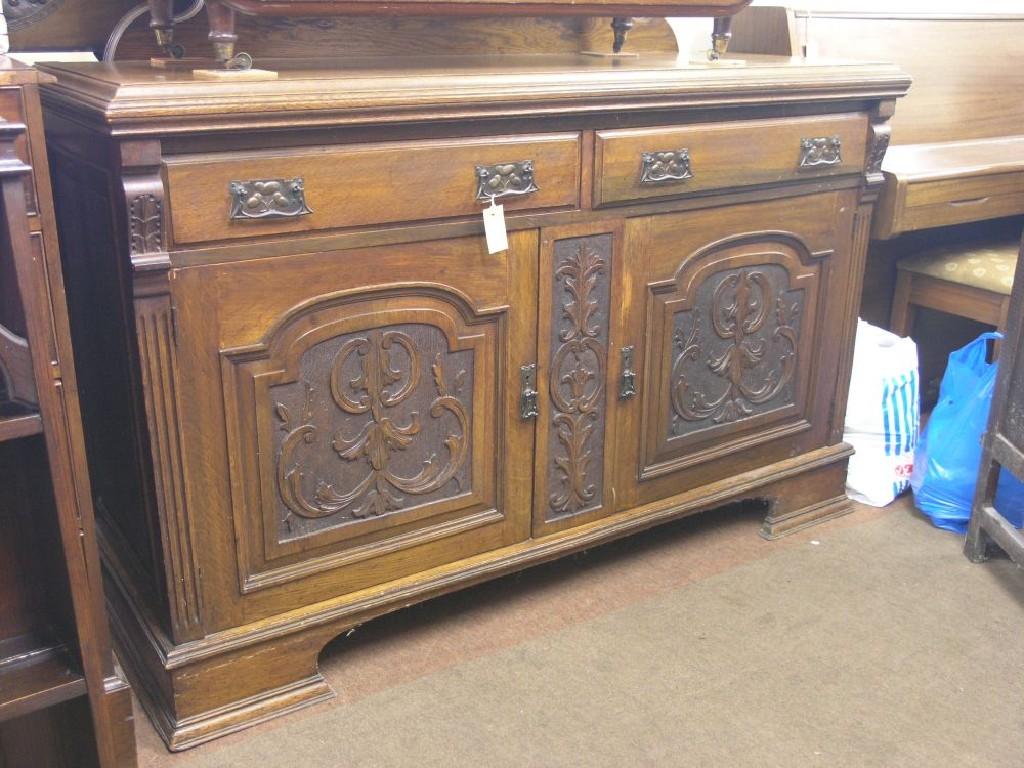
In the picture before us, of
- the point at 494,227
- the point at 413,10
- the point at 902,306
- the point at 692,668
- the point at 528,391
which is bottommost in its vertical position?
the point at 692,668

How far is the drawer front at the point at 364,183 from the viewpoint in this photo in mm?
1468

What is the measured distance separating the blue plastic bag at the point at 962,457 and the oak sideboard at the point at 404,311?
1.57ft

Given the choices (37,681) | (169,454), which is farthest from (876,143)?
(37,681)

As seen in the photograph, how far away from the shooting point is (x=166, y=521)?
1582 millimetres

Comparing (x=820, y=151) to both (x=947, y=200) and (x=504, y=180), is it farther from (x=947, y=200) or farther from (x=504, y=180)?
(x=504, y=180)

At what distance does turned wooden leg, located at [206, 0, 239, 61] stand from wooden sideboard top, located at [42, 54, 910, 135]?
91mm

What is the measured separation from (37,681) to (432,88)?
3.37 feet

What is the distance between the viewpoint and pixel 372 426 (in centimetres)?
173

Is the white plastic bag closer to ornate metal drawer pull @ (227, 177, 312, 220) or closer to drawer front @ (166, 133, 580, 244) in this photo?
drawer front @ (166, 133, 580, 244)

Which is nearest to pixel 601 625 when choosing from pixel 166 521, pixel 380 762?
pixel 380 762

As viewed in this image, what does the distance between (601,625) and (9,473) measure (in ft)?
3.55

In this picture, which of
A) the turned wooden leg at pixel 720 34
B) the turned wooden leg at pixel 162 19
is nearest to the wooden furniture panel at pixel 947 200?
the turned wooden leg at pixel 720 34

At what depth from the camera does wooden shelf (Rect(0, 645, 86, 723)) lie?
4.70 feet


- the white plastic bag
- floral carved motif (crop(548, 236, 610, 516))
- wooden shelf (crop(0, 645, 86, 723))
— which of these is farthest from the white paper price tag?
the white plastic bag
